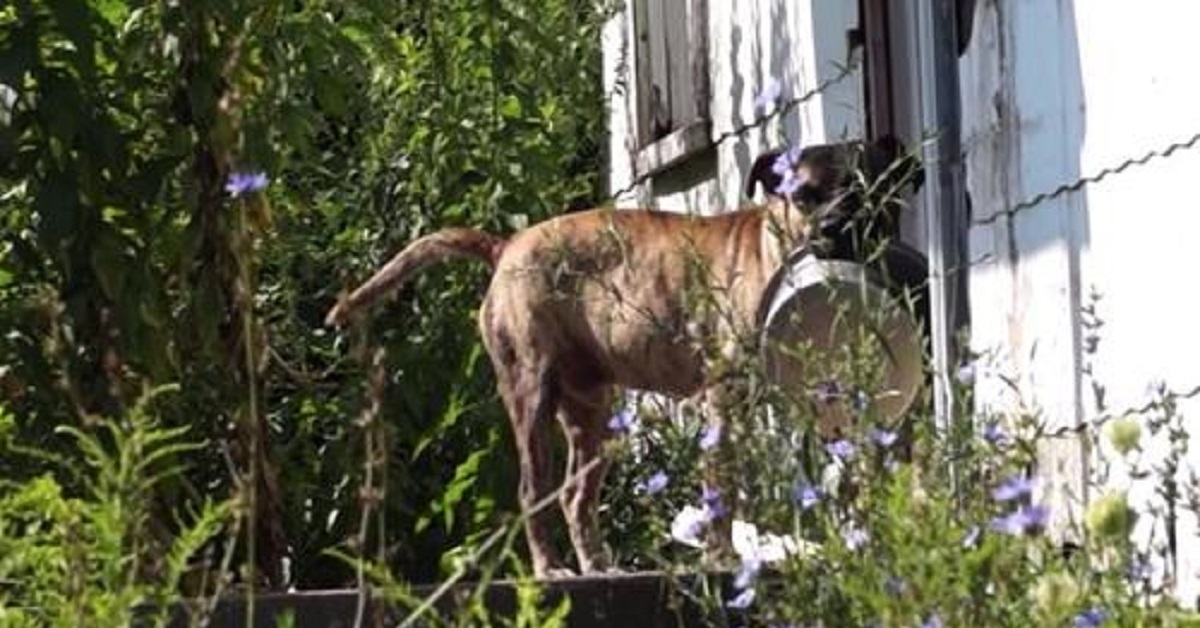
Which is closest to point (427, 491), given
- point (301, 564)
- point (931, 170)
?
point (301, 564)

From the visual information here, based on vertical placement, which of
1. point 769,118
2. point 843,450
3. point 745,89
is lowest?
point 843,450

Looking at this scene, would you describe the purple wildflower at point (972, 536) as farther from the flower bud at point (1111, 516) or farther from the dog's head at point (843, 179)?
the dog's head at point (843, 179)

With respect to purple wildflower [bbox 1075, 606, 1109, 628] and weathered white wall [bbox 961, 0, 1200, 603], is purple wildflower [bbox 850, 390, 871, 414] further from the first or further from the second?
weathered white wall [bbox 961, 0, 1200, 603]

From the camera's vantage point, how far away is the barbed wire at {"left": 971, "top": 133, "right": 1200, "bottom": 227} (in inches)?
211

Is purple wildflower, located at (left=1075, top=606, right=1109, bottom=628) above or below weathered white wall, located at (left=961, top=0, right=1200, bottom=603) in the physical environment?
below

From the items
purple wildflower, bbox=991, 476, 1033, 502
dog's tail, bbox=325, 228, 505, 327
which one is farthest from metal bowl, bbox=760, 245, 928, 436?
dog's tail, bbox=325, 228, 505, 327

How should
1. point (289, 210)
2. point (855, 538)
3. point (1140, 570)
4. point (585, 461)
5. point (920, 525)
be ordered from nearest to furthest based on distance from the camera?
point (920, 525) < point (1140, 570) < point (855, 538) < point (585, 461) < point (289, 210)

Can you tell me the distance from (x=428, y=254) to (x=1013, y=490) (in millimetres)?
4214

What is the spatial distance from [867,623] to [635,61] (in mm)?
7795

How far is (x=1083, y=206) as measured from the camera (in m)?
5.98

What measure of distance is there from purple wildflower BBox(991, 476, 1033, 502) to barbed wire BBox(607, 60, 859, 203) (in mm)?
3116

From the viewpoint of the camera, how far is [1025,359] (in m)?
6.34

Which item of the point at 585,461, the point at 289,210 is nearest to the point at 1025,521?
the point at 585,461

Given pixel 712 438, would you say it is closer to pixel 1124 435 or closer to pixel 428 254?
pixel 1124 435
